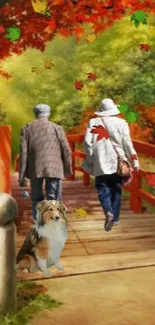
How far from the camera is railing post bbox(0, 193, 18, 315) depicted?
3.61 m

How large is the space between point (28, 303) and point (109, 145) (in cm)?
299

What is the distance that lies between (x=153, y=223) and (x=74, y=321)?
11.3ft

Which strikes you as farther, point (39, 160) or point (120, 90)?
point (120, 90)

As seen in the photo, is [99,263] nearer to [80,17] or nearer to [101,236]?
[101,236]

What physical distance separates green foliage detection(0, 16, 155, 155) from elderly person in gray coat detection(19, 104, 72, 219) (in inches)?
358

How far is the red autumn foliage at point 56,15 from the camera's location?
7.84 meters

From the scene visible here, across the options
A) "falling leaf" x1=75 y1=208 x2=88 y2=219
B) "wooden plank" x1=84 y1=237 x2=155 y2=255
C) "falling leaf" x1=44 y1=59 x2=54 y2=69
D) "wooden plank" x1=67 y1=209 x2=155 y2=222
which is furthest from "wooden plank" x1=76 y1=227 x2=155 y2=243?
"falling leaf" x1=44 y1=59 x2=54 y2=69

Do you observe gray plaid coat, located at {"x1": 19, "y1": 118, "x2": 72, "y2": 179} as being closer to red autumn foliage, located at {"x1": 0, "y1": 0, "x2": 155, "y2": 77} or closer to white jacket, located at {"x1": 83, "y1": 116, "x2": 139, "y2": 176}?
white jacket, located at {"x1": 83, "y1": 116, "x2": 139, "y2": 176}

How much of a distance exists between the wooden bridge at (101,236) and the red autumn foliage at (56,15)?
7.67ft

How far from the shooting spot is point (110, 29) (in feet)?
57.7

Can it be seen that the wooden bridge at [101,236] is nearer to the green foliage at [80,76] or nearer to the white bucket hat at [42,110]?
the white bucket hat at [42,110]

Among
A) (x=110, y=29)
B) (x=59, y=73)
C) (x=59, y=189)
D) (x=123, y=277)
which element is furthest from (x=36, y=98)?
(x=123, y=277)

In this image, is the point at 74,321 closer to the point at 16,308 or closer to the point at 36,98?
the point at 16,308

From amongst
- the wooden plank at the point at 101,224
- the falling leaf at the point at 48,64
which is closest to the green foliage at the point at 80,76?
the falling leaf at the point at 48,64
